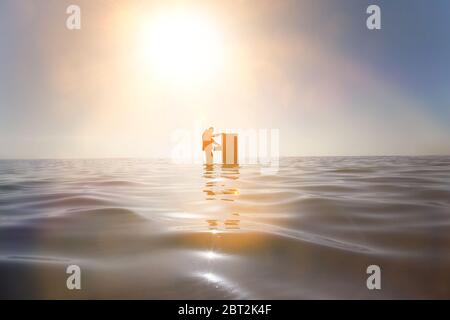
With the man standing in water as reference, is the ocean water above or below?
below

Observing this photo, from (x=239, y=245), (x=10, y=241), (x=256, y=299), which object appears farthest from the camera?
(x=10, y=241)

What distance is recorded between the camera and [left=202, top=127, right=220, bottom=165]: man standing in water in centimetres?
1895

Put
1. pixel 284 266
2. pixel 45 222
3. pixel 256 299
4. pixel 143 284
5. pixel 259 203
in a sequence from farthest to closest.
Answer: pixel 259 203
pixel 45 222
pixel 284 266
pixel 143 284
pixel 256 299

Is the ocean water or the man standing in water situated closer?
the ocean water

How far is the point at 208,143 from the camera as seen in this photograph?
19.4 m

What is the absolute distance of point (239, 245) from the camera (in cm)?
388

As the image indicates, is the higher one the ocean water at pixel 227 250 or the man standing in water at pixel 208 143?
the man standing in water at pixel 208 143

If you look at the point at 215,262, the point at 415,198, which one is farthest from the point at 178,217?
the point at 415,198

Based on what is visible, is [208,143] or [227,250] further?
[208,143]

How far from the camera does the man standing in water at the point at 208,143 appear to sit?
1895cm

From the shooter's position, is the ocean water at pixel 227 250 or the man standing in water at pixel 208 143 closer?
the ocean water at pixel 227 250

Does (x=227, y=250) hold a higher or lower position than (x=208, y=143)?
lower
